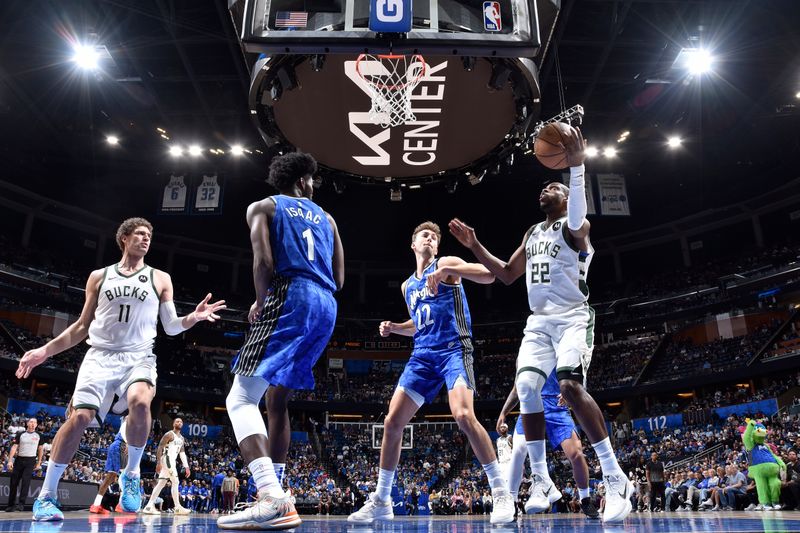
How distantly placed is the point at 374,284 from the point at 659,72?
2276 cm

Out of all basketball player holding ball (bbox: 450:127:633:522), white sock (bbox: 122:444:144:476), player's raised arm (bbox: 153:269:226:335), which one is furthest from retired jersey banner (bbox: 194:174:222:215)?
basketball player holding ball (bbox: 450:127:633:522)

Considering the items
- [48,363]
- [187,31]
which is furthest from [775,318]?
[48,363]

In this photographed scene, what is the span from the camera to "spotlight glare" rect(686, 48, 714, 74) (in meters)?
17.2

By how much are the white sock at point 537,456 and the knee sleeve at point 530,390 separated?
0.28 m

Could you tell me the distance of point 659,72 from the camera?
18125 millimetres

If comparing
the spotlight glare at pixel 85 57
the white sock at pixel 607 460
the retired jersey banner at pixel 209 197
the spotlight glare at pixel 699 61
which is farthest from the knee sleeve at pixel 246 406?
the retired jersey banner at pixel 209 197

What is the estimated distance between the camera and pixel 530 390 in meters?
4.62

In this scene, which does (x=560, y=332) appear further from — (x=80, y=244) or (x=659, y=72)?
(x=80, y=244)

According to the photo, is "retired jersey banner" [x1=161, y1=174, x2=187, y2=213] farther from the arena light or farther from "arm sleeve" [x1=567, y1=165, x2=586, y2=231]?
"arm sleeve" [x1=567, y1=165, x2=586, y2=231]

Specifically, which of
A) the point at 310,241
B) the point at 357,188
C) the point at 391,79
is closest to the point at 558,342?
the point at 310,241

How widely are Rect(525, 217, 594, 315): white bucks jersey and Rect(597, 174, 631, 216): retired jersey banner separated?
17.7 metres

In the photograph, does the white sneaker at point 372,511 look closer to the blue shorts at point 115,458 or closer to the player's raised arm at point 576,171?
the player's raised arm at point 576,171

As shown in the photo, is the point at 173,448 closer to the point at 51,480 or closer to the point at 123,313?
the point at 123,313

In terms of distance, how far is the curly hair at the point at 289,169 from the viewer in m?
3.82
